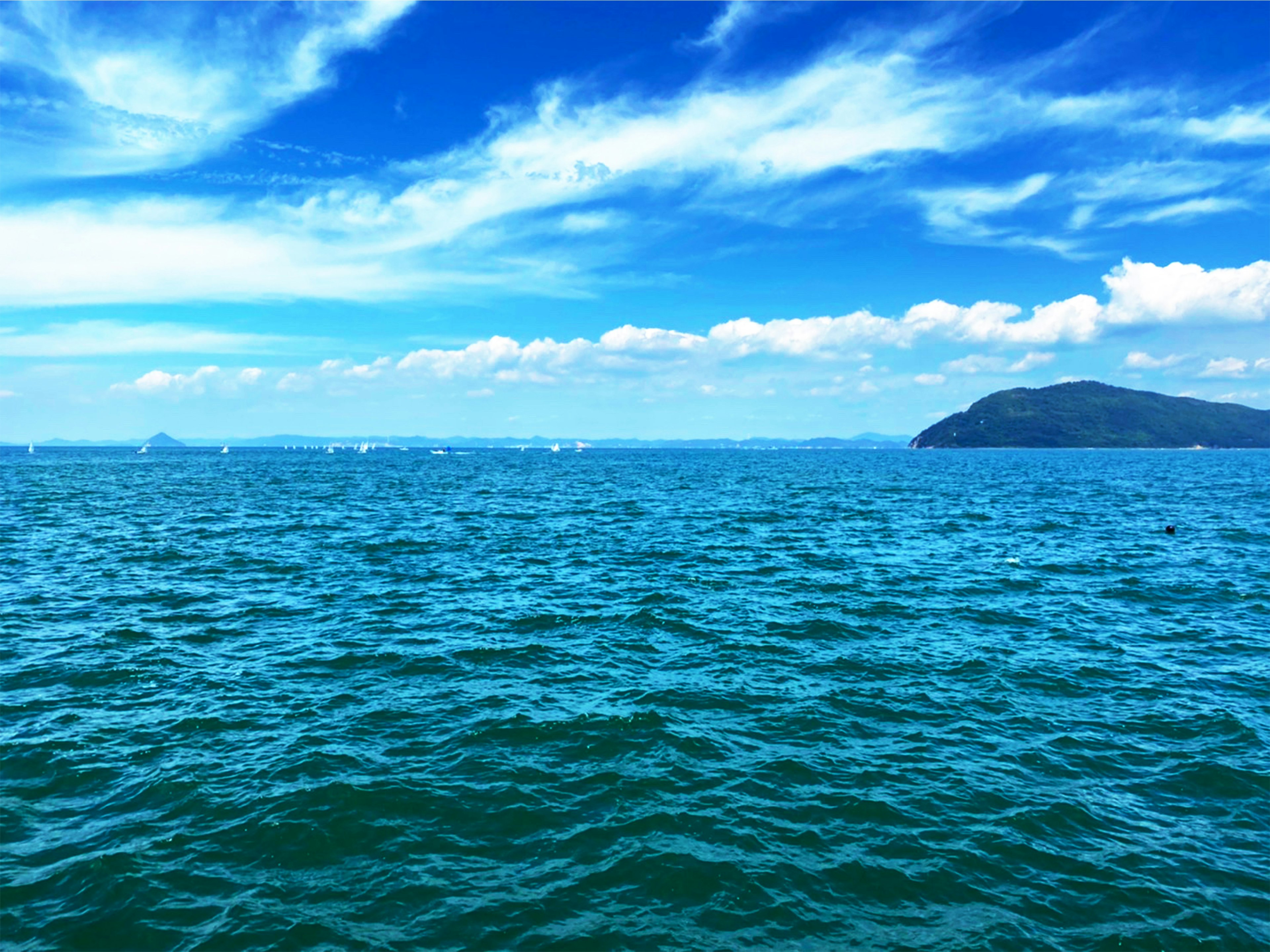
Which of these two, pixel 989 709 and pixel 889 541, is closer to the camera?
pixel 989 709

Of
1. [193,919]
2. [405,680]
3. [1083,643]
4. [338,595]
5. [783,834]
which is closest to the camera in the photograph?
[193,919]

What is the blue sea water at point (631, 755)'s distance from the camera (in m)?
13.5

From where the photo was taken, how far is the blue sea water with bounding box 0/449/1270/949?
531 inches

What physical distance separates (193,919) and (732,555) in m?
40.6

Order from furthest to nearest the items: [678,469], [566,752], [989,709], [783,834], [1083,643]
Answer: [678,469] → [1083,643] → [989,709] → [566,752] → [783,834]

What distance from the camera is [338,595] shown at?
1452 inches

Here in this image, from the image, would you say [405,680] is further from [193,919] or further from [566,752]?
[193,919]

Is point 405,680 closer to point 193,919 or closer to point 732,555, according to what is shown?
point 193,919

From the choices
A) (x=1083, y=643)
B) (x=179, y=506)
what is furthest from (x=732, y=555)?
(x=179, y=506)

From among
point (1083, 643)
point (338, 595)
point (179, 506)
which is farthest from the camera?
point (179, 506)

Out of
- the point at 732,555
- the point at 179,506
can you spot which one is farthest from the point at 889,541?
the point at 179,506

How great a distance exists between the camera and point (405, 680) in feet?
81.4

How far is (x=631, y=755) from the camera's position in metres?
19.7

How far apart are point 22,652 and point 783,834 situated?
29235mm
